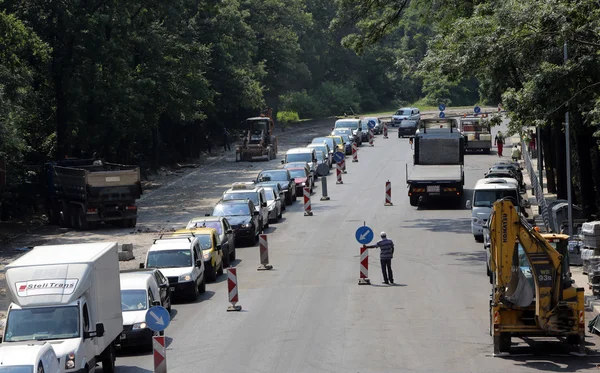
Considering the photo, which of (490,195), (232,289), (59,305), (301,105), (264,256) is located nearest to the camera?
(59,305)

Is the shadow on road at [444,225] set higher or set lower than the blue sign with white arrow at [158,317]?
lower

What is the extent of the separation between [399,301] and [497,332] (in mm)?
6555

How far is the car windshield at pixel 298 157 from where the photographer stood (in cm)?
5378

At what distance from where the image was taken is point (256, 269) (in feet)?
101

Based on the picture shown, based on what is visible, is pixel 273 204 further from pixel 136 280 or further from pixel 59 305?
pixel 59 305

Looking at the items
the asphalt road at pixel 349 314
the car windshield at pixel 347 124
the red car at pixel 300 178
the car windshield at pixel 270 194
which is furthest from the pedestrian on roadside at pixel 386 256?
the car windshield at pixel 347 124

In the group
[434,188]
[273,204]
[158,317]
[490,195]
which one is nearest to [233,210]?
[273,204]

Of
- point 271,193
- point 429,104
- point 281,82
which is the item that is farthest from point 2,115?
point 429,104

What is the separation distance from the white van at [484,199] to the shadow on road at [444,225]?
2.09 m

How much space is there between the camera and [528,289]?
1811 centimetres

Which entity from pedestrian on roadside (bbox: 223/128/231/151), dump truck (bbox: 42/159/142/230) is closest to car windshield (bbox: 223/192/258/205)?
dump truck (bbox: 42/159/142/230)

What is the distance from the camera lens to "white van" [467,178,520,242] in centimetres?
3366

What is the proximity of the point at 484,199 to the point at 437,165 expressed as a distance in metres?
8.99

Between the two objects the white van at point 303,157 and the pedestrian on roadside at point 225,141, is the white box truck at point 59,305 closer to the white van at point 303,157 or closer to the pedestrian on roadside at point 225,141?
the white van at point 303,157
